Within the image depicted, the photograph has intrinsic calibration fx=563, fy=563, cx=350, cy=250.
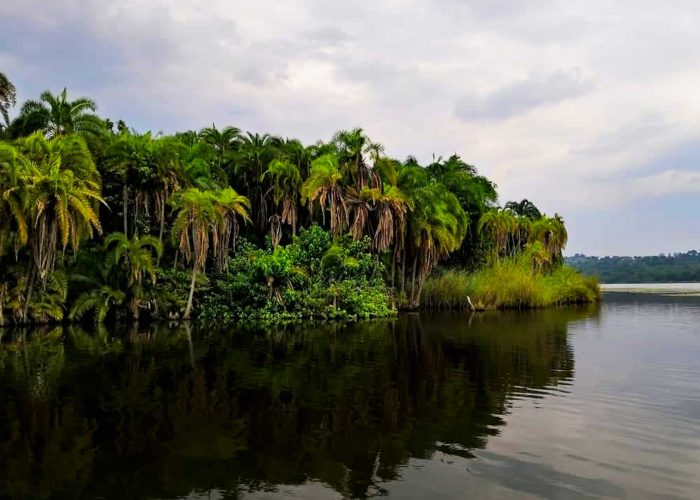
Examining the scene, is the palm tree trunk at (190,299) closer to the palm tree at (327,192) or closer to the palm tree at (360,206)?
the palm tree at (327,192)

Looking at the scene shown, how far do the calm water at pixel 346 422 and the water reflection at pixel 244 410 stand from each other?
0.13ft

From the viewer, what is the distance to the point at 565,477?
717cm

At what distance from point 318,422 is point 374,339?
13.3 metres

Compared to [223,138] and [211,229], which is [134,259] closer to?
[211,229]

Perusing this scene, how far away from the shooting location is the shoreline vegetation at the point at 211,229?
26.0m

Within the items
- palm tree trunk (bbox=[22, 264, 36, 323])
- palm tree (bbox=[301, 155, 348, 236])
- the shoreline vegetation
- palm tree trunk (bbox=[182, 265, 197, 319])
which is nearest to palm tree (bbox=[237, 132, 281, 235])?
the shoreline vegetation

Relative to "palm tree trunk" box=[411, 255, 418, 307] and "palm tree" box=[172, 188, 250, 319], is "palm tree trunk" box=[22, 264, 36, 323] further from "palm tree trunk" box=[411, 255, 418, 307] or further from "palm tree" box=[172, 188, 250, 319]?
"palm tree trunk" box=[411, 255, 418, 307]

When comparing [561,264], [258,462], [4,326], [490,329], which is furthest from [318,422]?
[561,264]

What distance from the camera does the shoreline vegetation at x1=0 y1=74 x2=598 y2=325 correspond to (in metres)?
26.0

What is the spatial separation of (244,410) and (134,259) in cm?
2114

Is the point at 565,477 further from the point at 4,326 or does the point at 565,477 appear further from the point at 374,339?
the point at 4,326

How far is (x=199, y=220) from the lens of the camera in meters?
29.9

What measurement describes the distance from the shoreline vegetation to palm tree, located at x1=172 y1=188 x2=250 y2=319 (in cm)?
8

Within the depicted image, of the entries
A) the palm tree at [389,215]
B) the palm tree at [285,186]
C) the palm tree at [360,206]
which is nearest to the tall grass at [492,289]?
the palm tree at [389,215]
